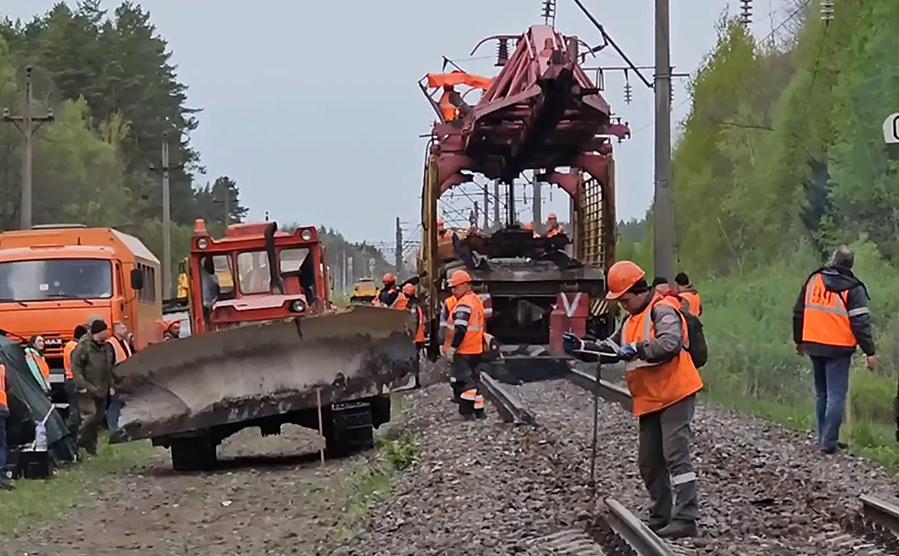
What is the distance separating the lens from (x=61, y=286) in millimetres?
21516

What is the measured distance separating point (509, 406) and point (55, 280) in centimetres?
734

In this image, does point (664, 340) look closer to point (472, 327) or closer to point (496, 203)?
point (472, 327)

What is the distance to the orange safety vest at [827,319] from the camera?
13.8 m

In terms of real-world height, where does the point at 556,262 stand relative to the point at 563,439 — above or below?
above

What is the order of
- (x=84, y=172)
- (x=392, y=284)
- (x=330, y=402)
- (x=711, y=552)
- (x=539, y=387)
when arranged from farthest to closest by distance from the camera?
(x=84, y=172) < (x=392, y=284) < (x=539, y=387) < (x=330, y=402) < (x=711, y=552)

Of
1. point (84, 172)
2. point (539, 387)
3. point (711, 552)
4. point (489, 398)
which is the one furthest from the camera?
point (84, 172)

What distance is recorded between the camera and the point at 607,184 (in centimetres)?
2289

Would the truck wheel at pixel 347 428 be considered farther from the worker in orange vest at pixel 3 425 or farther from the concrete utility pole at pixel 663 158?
the concrete utility pole at pixel 663 158

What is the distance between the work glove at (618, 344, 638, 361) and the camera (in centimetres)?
906

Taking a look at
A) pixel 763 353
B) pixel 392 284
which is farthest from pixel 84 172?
pixel 763 353

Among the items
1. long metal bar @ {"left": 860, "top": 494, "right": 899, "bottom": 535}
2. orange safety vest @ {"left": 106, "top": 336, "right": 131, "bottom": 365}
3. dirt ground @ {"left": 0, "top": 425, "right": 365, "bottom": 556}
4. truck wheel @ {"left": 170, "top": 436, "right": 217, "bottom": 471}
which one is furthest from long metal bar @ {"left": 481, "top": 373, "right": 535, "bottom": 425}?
long metal bar @ {"left": 860, "top": 494, "right": 899, "bottom": 535}

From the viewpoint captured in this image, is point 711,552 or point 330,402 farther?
point 330,402

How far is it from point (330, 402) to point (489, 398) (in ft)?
14.7

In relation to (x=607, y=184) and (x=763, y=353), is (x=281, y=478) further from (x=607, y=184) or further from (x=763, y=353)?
(x=763, y=353)
